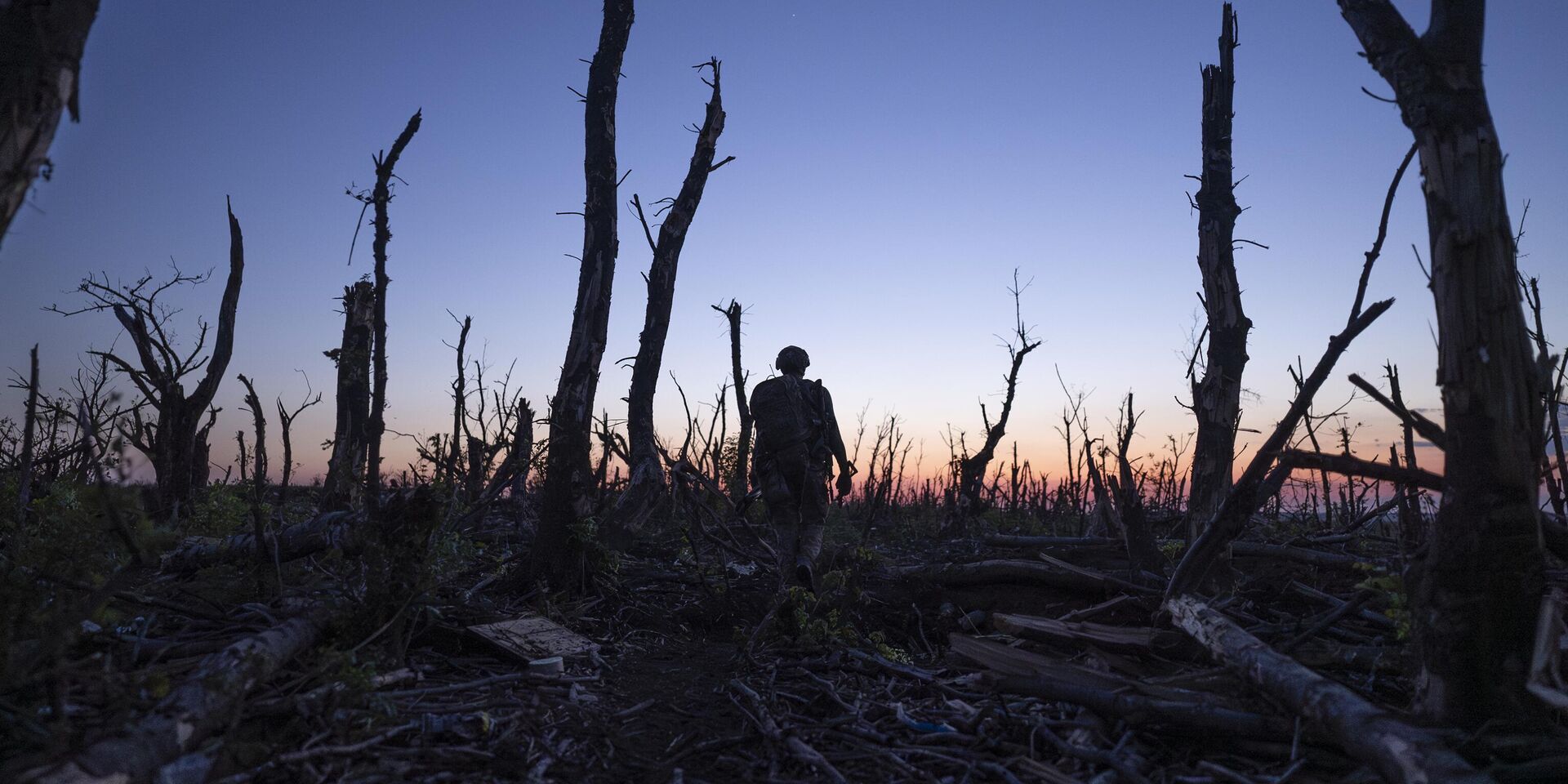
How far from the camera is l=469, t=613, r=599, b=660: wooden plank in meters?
5.43

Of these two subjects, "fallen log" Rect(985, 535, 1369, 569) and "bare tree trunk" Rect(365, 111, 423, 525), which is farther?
"fallen log" Rect(985, 535, 1369, 569)

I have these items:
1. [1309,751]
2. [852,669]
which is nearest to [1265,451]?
[1309,751]

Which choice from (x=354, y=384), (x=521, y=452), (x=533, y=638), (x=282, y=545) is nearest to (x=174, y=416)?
(x=354, y=384)

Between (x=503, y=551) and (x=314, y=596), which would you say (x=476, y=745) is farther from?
(x=503, y=551)

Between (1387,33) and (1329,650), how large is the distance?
3.46m

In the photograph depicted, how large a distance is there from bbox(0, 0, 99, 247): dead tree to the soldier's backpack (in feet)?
18.2

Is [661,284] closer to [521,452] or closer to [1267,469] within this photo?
[521,452]

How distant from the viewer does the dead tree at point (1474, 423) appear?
3.27 metres

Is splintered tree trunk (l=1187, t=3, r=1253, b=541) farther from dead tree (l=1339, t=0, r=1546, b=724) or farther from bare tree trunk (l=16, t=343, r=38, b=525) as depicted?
bare tree trunk (l=16, t=343, r=38, b=525)

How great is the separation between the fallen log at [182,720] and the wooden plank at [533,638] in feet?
4.42

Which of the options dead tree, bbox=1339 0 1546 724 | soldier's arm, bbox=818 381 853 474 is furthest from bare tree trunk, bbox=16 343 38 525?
dead tree, bbox=1339 0 1546 724

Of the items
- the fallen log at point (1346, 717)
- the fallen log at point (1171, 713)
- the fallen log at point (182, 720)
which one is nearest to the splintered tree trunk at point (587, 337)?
the fallen log at point (182, 720)

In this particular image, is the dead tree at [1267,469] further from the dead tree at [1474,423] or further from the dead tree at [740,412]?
the dead tree at [740,412]

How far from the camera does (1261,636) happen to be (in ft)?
17.9
